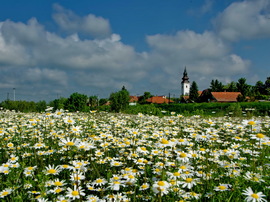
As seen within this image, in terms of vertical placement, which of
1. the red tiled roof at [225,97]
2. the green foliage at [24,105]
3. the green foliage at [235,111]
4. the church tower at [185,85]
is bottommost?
the green foliage at [235,111]

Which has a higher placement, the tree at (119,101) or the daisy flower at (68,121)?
the tree at (119,101)

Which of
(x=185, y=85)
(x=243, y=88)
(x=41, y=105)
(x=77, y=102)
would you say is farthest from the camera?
(x=185, y=85)

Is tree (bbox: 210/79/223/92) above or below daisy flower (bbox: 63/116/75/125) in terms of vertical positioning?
above

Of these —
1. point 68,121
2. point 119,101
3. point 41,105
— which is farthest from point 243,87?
point 68,121

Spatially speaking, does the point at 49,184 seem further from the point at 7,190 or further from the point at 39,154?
the point at 39,154

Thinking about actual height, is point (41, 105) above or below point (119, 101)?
below

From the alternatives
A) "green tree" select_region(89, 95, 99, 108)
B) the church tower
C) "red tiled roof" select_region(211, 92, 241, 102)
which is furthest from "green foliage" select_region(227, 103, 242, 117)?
the church tower

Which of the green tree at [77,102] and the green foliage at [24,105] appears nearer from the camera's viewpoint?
the green foliage at [24,105]

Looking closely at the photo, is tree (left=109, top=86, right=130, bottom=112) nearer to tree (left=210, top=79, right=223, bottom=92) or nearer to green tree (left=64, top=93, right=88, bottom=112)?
green tree (left=64, top=93, right=88, bottom=112)

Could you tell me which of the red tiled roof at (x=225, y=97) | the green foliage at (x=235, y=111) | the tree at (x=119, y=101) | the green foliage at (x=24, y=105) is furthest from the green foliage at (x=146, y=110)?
the red tiled roof at (x=225, y=97)

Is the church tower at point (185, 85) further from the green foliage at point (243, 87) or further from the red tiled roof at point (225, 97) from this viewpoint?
the green foliage at point (243, 87)

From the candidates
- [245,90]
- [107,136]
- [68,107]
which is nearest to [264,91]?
[245,90]

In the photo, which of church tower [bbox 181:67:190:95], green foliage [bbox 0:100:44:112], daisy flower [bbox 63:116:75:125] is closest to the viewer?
daisy flower [bbox 63:116:75:125]

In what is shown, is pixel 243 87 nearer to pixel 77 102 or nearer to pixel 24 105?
pixel 77 102
